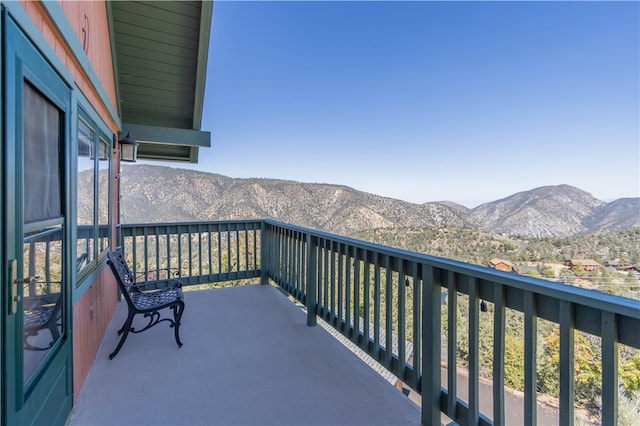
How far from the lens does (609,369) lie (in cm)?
115

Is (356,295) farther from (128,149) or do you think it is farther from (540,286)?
(128,149)

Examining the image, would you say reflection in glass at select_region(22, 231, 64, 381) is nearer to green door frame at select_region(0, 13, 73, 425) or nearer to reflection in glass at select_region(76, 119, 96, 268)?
green door frame at select_region(0, 13, 73, 425)

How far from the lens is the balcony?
1331mm

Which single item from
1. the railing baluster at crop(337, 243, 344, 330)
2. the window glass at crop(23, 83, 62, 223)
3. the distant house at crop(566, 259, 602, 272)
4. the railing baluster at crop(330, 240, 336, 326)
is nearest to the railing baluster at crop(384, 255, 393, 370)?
the railing baluster at crop(337, 243, 344, 330)

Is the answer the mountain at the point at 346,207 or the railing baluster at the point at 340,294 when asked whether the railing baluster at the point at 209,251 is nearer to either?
the railing baluster at the point at 340,294

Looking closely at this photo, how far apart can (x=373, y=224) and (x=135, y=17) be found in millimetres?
14184

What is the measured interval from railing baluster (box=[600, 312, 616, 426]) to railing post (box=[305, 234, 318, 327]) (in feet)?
8.46

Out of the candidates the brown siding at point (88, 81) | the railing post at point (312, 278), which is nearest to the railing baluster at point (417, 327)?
the railing post at point (312, 278)

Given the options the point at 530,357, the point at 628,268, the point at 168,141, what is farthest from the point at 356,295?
the point at 628,268

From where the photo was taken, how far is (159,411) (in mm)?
2156

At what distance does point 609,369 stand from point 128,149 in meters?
5.08

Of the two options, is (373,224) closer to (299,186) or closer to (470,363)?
(299,186)

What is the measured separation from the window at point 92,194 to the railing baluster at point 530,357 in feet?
9.58

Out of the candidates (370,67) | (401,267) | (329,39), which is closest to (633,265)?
(401,267)
